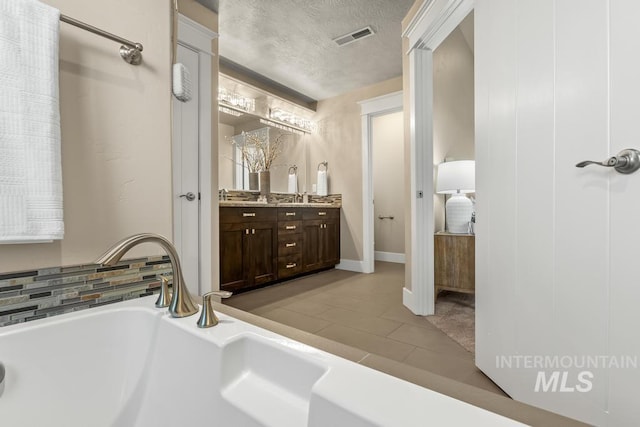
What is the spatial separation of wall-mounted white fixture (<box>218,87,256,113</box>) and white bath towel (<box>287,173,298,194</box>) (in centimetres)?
107

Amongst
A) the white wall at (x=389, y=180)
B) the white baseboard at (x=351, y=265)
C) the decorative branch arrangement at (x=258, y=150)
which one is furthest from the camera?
the white wall at (x=389, y=180)

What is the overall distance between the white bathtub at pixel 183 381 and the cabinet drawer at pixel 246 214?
72.1 inches

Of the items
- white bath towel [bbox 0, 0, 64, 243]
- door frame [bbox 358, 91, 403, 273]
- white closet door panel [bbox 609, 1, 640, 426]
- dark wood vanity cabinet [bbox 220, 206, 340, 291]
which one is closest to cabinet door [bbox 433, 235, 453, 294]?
door frame [bbox 358, 91, 403, 273]

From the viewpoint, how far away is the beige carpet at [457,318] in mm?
1901

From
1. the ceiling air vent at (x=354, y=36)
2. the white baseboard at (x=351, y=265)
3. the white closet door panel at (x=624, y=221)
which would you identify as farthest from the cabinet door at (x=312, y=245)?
the white closet door panel at (x=624, y=221)

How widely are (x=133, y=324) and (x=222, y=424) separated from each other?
462 millimetres

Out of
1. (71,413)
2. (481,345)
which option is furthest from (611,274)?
(71,413)

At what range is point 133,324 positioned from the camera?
2.88 ft

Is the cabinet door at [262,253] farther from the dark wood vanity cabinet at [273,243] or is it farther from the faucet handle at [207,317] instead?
the faucet handle at [207,317]

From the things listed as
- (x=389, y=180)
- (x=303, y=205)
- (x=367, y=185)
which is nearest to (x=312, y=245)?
(x=303, y=205)

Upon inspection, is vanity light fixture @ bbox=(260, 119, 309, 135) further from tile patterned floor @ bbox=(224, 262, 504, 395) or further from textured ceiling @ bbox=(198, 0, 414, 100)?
tile patterned floor @ bbox=(224, 262, 504, 395)

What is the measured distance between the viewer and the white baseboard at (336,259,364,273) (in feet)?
13.4

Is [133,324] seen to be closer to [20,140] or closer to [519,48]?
[20,140]

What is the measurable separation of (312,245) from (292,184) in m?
1.02
